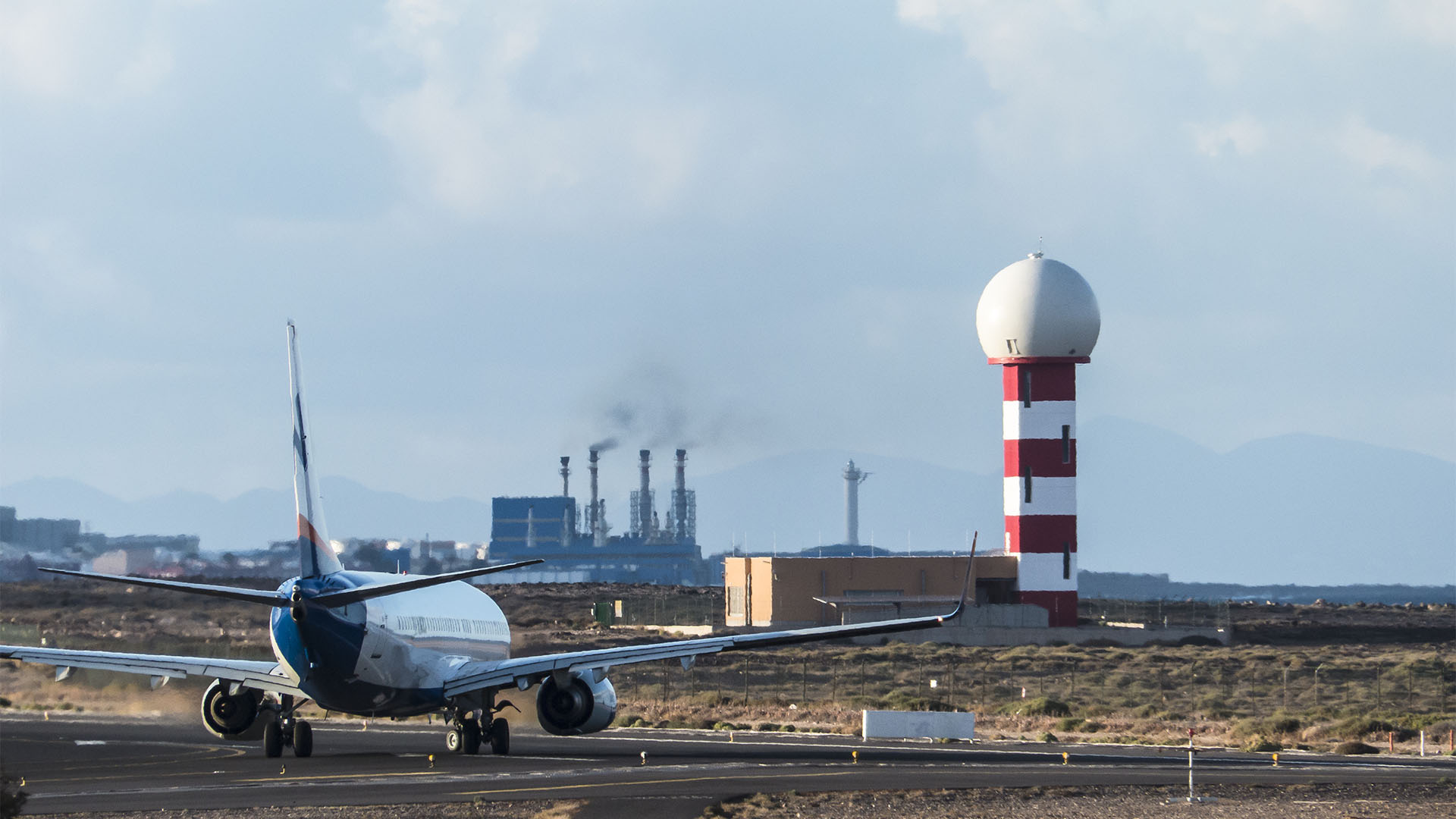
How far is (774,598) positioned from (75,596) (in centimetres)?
4377

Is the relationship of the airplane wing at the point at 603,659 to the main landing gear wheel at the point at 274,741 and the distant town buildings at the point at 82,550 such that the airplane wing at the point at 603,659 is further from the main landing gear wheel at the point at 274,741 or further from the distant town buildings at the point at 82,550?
the distant town buildings at the point at 82,550

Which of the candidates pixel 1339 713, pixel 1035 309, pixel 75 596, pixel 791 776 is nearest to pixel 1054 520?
pixel 1035 309

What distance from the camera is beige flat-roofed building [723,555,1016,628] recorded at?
81.8 meters

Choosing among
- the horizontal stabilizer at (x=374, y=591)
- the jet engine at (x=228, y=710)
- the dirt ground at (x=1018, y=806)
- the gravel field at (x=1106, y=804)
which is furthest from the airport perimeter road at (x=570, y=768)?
the horizontal stabilizer at (x=374, y=591)

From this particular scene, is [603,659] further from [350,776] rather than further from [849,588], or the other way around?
[849,588]

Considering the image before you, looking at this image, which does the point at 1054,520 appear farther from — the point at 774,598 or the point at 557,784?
the point at 557,784

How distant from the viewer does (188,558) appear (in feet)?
342

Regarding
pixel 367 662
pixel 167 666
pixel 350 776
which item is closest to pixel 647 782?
pixel 350 776

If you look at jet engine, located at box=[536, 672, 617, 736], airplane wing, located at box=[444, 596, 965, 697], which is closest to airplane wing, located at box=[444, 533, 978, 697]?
airplane wing, located at box=[444, 596, 965, 697]

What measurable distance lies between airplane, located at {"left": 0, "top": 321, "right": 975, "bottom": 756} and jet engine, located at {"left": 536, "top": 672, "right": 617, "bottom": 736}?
0.02 m

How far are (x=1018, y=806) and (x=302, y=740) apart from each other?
14906 mm

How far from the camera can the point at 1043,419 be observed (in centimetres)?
7638

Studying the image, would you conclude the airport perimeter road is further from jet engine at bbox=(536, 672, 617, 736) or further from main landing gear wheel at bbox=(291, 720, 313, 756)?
jet engine at bbox=(536, 672, 617, 736)

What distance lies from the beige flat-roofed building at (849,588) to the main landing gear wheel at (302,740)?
1873 inches
